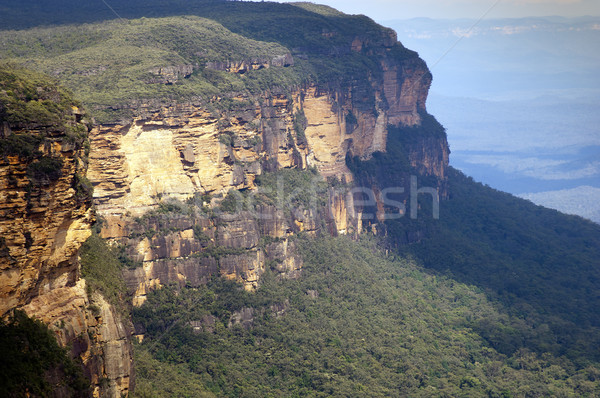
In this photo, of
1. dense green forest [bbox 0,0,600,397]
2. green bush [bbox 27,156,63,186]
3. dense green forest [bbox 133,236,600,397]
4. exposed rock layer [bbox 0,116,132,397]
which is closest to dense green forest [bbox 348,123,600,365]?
dense green forest [bbox 0,0,600,397]

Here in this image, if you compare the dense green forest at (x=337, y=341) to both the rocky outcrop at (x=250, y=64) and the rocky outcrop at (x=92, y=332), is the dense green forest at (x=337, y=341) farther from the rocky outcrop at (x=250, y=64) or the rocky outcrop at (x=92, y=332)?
the rocky outcrop at (x=250, y=64)

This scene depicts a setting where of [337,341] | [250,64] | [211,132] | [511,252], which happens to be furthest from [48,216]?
[511,252]

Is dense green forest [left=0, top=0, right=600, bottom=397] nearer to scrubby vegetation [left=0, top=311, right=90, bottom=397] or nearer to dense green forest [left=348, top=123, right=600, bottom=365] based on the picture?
scrubby vegetation [left=0, top=311, right=90, bottom=397]

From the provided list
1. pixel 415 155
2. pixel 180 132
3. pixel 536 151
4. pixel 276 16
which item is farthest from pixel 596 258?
pixel 536 151

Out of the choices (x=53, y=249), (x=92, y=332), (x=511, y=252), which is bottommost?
(x=511, y=252)

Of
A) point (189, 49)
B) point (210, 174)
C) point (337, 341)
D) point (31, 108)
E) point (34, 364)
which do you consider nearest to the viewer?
point (34, 364)

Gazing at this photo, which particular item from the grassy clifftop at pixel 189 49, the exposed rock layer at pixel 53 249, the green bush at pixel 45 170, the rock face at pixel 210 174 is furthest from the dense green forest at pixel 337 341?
the green bush at pixel 45 170

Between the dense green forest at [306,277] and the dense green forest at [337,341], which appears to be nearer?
the dense green forest at [306,277]

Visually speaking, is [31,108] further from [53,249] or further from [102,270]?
[102,270]

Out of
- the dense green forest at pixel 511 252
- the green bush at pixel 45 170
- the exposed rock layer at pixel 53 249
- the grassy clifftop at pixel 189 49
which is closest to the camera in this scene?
the exposed rock layer at pixel 53 249

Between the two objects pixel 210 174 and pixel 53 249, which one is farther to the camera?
pixel 210 174
